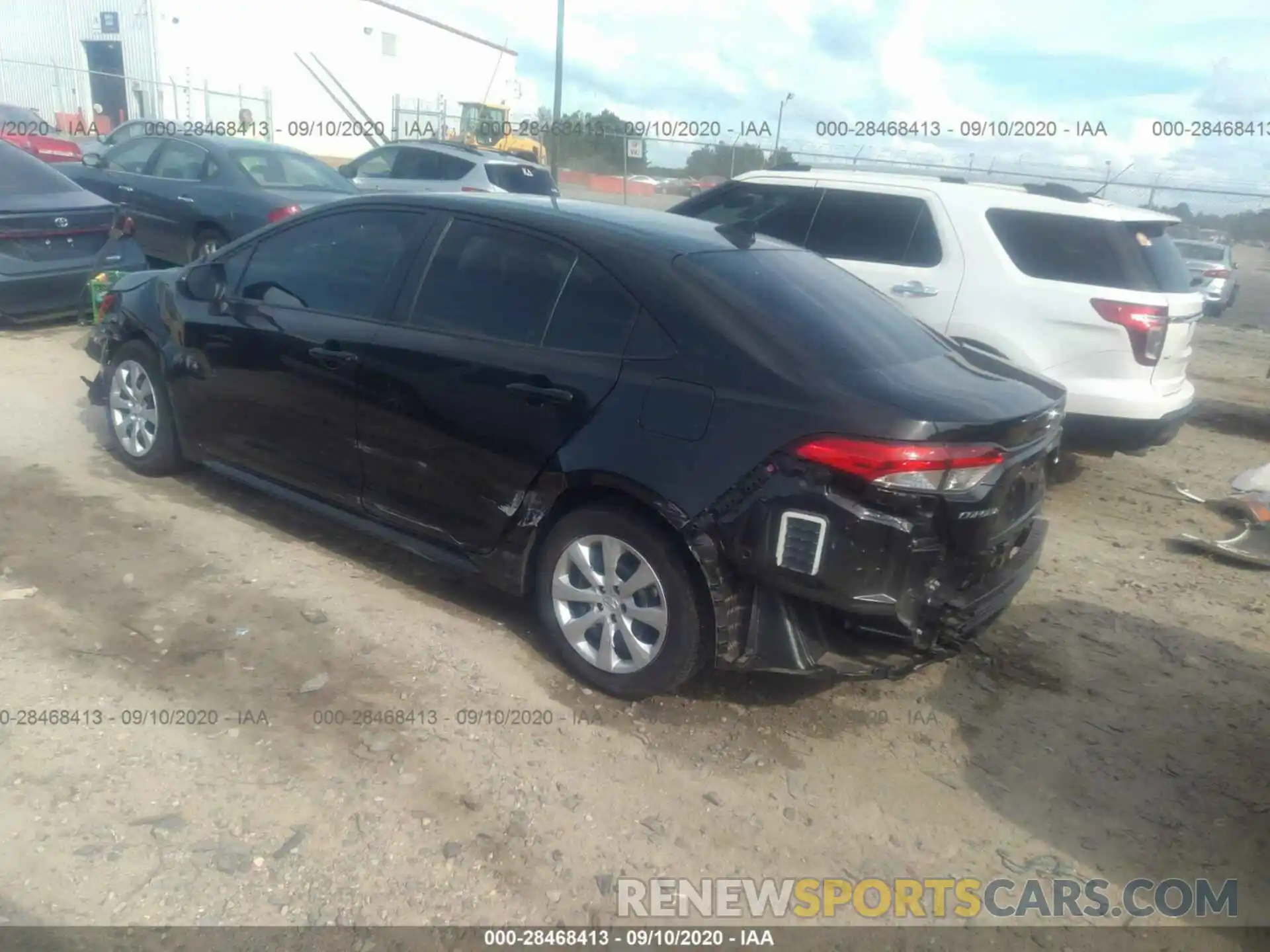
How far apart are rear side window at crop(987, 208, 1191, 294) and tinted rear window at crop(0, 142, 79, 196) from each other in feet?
23.3

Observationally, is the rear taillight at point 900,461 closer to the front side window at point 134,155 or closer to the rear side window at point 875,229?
the rear side window at point 875,229

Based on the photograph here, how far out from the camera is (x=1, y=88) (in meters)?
34.8

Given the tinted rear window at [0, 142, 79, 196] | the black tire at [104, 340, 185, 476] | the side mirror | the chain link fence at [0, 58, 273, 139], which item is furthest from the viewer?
the chain link fence at [0, 58, 273, 139]

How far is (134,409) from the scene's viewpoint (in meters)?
5.44

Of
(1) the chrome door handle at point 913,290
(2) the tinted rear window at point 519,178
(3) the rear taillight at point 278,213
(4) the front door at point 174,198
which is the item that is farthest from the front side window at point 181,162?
(1) the chrome door handle at point 913,290

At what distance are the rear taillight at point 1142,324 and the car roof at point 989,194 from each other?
1.94ft

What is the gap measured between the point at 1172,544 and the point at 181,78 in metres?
35.3

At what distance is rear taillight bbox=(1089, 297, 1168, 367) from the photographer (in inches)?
231

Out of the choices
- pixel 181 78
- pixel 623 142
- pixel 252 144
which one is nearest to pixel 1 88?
pixel 181 78

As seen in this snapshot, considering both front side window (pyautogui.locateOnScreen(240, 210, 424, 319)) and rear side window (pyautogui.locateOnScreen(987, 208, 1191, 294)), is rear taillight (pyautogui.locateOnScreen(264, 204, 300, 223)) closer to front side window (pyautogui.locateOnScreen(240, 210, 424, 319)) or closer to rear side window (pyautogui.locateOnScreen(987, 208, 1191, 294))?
front side window (pyautogui.locateOnScreen(240, 210, 424, 319))

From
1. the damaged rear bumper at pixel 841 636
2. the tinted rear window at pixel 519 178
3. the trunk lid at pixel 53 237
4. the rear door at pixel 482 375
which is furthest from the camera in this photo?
the tinted rear window at pixel 519 178

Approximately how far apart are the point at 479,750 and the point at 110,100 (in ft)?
122

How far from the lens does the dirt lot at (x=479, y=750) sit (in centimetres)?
286

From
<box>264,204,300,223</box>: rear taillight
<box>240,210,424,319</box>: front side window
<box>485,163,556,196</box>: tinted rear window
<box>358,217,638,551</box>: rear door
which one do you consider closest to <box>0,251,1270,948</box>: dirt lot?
<box>358,217,638,551</box>: rear door
